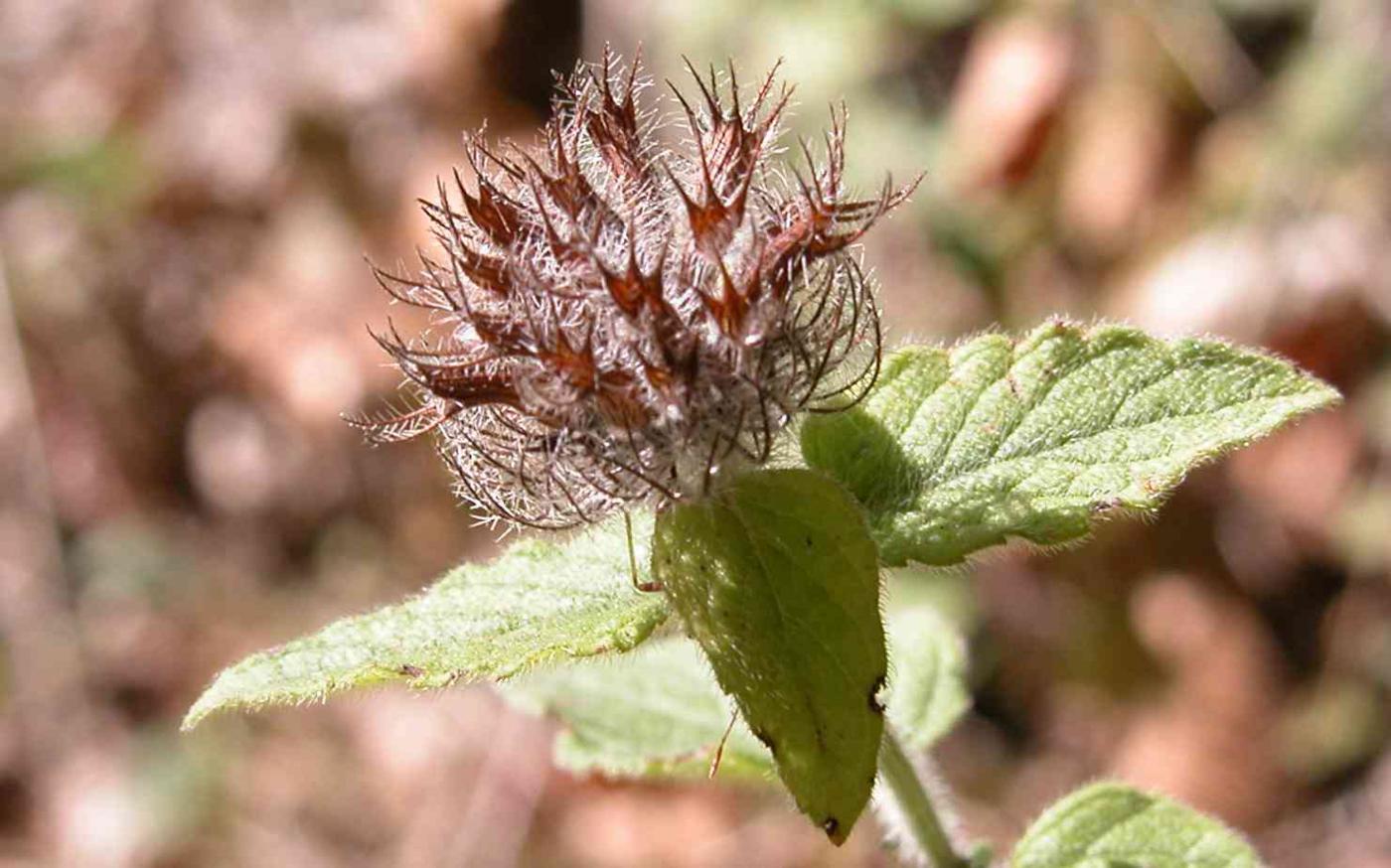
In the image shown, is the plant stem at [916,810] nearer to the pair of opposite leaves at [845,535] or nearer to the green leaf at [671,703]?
the green leaf at [671,703]

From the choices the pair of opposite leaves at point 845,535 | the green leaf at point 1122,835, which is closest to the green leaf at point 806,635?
the pair of opposite leaves at point 845,535

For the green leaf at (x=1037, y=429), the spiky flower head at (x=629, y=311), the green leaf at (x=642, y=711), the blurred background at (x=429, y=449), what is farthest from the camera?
the blurred background at (x=429, y=449)

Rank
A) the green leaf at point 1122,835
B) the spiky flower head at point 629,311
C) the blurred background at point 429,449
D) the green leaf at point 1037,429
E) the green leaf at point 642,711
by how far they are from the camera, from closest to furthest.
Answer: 1. the spiky flower head at point 629,311
2. the green leaf at point 1037,429
3. the green leaf at point 1122,835
4. the green leaf at point 642,711
5. the blurred background at point 429,449

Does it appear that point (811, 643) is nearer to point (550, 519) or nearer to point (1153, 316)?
point (550, 519)

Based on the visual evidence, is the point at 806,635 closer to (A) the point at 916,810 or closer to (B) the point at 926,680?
(A) the point at 916,810

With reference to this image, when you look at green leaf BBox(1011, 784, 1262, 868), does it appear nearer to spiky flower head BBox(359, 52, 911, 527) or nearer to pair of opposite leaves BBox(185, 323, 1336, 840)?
pair of opposite leaves BBox(185, 323, 1336, 840)

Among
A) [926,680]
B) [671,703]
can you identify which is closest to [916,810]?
[926,680]

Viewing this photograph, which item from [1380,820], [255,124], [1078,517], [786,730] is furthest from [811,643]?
[255,124]

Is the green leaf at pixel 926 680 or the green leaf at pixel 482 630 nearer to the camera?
the green leaf at pixel 482 630
